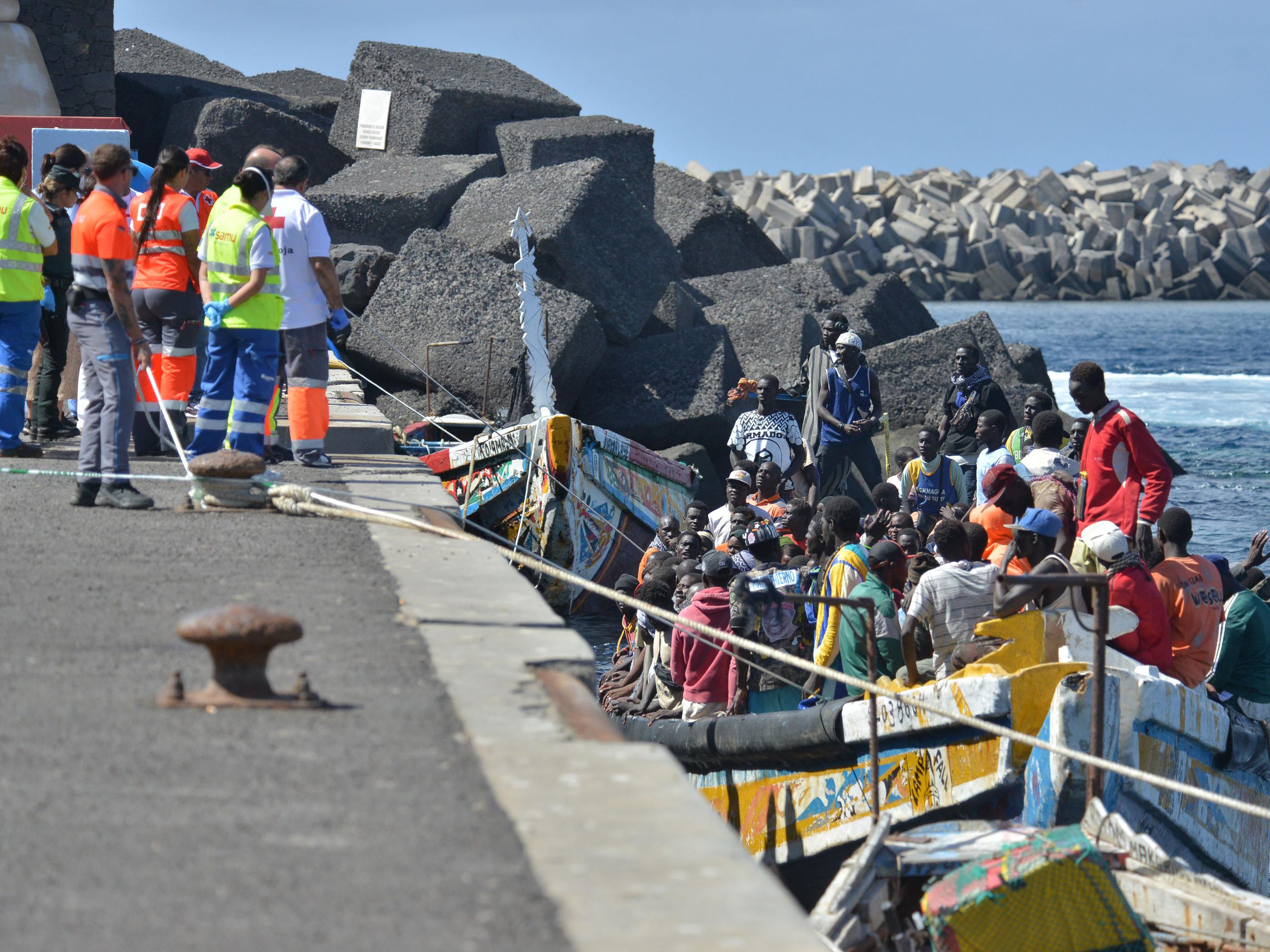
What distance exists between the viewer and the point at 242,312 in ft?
Answer: 24.8

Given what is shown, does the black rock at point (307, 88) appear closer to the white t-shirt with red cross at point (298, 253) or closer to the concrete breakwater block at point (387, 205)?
the concrete breakwater block at point (387, 205)

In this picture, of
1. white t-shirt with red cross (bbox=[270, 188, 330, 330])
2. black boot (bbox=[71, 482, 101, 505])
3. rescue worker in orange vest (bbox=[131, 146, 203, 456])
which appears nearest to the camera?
black boot (bbox=[71, 482, 101, 505])

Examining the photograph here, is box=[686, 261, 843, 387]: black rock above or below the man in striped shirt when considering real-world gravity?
above

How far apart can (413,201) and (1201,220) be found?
265ft

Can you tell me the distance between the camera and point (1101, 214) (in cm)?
9262

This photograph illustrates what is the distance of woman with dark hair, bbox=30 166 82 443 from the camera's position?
9.34 m

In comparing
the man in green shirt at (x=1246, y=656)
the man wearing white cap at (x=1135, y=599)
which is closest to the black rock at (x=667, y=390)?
the man in green shirt at (x=1246, y=656)

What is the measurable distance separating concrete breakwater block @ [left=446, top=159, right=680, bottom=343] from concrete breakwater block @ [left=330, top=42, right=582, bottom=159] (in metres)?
3.29

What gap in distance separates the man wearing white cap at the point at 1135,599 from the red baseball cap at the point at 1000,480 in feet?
4.85

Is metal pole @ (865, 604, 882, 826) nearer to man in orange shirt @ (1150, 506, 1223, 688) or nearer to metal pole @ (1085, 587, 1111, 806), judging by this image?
metal pole @ (1085, 587, 1111, 806)

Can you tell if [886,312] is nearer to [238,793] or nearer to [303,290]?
[303,290]

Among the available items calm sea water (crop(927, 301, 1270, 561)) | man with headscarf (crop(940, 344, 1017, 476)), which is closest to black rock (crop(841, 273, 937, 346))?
calm sea water (crop(927, 301, 1270, 561))

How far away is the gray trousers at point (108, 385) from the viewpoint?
6895 mm

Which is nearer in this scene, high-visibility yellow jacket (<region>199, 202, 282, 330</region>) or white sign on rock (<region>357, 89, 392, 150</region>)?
high-visibility yellow jacket (<region>199, 202, 282, 330</region>)
